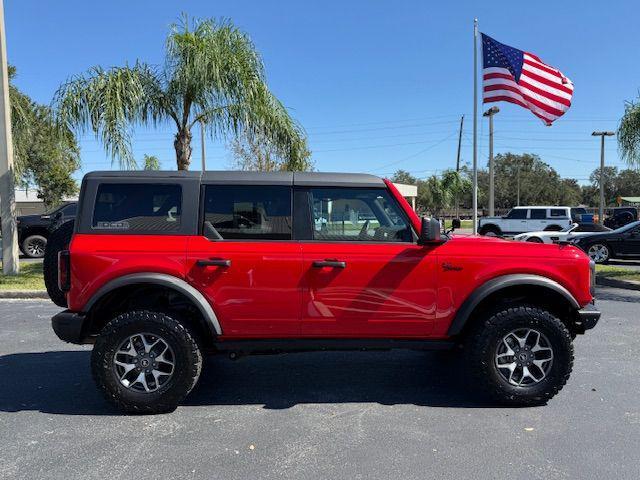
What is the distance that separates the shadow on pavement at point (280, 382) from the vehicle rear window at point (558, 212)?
881 inches

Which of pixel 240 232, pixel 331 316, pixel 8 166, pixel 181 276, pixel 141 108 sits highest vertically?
pixel 141 108

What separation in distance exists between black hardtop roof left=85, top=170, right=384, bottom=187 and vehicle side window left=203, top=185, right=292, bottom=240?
5 cm

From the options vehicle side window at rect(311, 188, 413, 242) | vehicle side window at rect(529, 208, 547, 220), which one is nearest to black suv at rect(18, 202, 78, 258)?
vehicle side window at rect(311, 188, 413, 242)

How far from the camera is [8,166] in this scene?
420 inches

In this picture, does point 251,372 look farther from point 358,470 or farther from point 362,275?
point 358,470

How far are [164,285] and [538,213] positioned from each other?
80.9ft

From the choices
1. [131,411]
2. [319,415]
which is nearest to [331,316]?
[319,415]

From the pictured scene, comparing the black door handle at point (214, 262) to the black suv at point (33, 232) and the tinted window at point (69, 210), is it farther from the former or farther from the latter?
the black suv at point (33, 232)

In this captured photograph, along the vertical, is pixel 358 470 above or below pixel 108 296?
below

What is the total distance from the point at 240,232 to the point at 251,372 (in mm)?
1657

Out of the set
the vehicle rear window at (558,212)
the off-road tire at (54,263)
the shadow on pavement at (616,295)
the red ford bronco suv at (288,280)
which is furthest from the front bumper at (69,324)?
the vehicle rear window at (558,212)

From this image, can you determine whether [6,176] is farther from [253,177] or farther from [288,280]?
[288,280]

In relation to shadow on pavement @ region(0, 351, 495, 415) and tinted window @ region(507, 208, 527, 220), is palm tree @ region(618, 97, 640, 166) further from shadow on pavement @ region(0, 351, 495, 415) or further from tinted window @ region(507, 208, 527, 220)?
tinted window @ region(507, 208, 527, 220)

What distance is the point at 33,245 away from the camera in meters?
15.0
